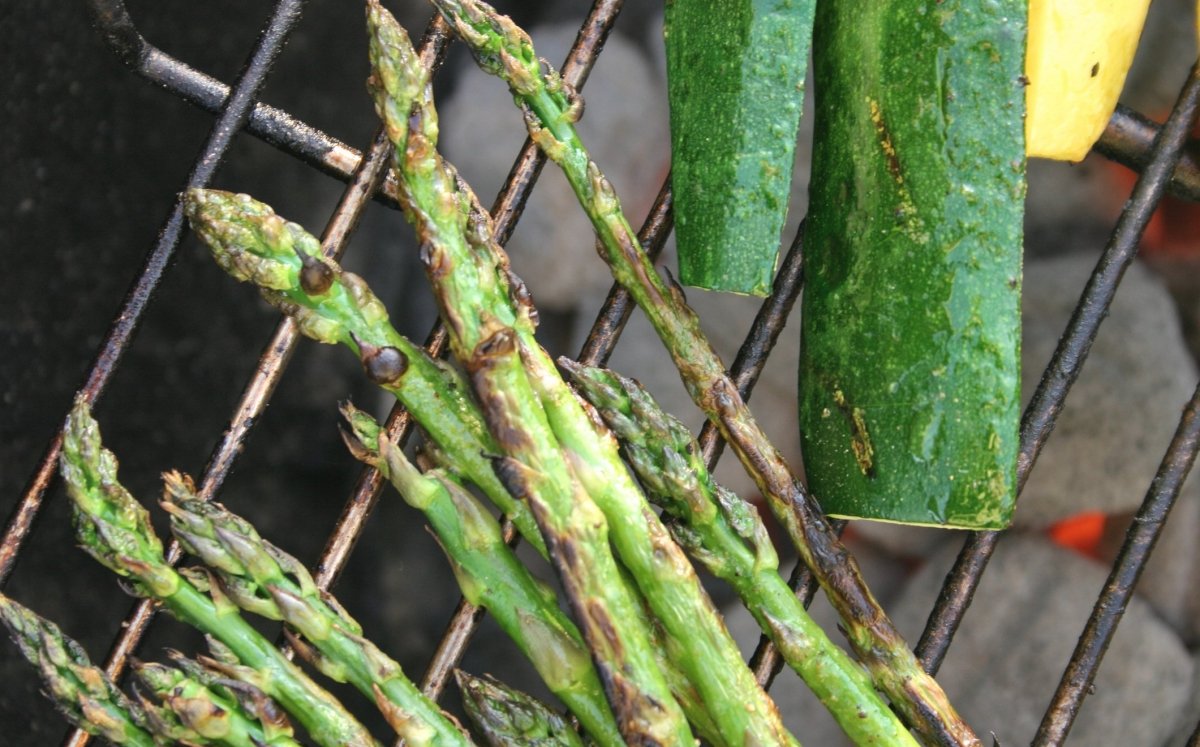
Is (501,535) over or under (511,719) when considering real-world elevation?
over

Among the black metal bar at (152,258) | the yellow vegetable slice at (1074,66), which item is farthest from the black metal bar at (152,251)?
the yellow vegetable slice at (1074,66)

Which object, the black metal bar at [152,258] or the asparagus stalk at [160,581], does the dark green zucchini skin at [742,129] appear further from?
the asparagus stalk at [160,581]

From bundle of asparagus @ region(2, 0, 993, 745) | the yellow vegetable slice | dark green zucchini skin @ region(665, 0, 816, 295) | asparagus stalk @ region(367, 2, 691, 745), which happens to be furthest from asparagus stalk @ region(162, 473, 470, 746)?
the yellow vegetable slice

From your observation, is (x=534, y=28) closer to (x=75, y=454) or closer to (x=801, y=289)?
(x=801, y=289)

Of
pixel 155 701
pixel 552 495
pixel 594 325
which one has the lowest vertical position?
pixel 155 701

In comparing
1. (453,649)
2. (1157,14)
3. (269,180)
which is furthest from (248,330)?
(1157,14)

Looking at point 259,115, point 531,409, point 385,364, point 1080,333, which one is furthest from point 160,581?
point 1080,333

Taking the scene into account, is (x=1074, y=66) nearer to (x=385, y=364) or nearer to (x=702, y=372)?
(x=702, y=372)
